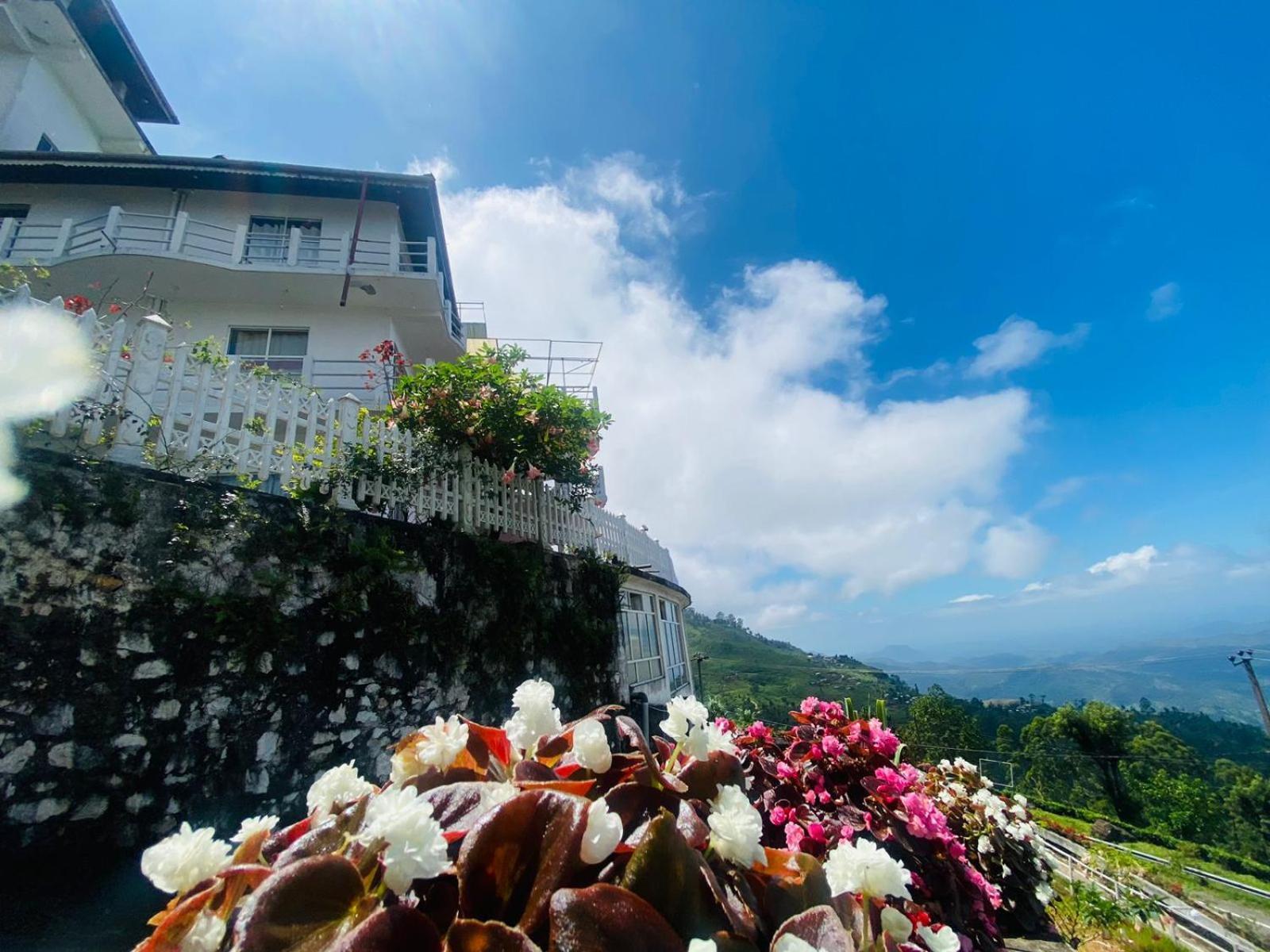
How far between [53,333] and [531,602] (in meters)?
4.54

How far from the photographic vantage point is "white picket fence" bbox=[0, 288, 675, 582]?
12.5 ft

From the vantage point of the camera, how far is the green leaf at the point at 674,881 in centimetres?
85

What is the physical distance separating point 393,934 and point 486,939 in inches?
4.9

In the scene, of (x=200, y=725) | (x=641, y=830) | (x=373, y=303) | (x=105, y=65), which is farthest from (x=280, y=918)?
(x=105, y=65)

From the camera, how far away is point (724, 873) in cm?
103

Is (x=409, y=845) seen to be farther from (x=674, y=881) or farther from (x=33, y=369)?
(x=33, y=369)

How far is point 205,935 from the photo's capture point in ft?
2.48

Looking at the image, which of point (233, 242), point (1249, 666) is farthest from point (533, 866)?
point (1249, 666)

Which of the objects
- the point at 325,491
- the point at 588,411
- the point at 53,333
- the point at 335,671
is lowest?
the point at 335,671

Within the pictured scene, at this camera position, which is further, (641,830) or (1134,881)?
(1134,881)

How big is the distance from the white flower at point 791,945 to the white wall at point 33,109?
20105 millimetres

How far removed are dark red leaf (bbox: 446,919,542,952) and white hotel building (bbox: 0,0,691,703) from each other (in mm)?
9304

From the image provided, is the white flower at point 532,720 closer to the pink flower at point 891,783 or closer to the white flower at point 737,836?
the white flower at point 737,836

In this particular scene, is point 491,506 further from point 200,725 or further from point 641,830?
point 641,830
